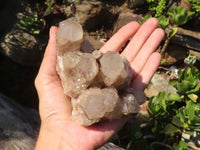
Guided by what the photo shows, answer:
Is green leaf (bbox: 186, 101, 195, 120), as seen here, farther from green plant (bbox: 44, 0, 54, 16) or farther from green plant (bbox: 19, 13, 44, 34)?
green plant (bbox: 44, 0, 54, 16)

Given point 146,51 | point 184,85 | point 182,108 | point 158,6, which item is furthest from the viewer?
point 158,6

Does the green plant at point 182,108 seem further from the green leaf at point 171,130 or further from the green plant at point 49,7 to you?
the green plant at point 49,7

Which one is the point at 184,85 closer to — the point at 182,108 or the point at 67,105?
the point at 182,108

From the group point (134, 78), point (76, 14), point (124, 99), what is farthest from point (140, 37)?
point (76, 14)

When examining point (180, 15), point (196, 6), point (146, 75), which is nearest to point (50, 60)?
point (146, 75)

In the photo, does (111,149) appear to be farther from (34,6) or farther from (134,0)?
(34,6)

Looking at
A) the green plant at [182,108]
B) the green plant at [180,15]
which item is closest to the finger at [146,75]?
the green plant at [182,108]
